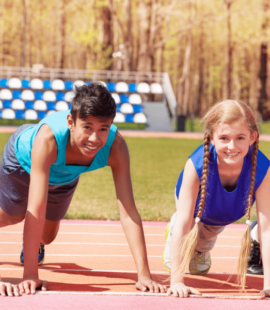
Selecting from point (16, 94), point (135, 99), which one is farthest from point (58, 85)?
point (135, 99)

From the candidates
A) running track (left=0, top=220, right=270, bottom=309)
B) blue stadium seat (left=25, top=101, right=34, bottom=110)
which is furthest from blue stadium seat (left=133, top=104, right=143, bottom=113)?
running track (left=0, top=220, right=270, bottom=309)

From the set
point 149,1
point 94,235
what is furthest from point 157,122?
point 94,235

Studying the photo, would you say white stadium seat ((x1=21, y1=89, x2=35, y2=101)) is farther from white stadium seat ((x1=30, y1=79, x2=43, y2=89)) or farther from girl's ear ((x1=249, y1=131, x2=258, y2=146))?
girl's ear ((x1=249, y1=131, x2=258, y2=146))

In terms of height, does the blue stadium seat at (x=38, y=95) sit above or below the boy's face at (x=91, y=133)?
below

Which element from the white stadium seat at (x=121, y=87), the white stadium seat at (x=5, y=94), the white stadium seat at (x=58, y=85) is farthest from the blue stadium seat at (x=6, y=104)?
the white stadium seat at (x=121, y=87)

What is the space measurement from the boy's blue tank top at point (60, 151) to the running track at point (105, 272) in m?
0.73

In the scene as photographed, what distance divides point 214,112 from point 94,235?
2382 millimetres

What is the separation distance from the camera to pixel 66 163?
118 inches

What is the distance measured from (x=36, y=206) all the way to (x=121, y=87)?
20736 mm

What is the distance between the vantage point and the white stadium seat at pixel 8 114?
22141 millimetres

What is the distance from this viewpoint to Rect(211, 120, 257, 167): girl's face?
2.82 metres

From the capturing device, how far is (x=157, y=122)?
22.1 meters

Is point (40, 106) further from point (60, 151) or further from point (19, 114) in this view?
point (60, 151)

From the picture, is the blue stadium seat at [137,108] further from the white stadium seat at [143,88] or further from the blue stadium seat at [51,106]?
the blue stadium seat at [51,106]
